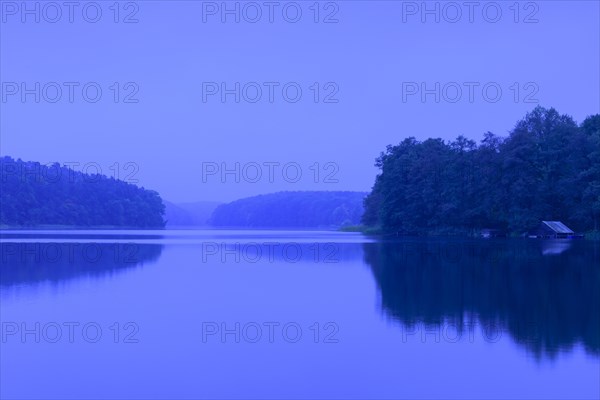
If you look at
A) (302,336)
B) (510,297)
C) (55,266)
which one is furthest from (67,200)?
(302,336)

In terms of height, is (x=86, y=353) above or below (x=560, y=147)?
below

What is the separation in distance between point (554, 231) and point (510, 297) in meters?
51.0

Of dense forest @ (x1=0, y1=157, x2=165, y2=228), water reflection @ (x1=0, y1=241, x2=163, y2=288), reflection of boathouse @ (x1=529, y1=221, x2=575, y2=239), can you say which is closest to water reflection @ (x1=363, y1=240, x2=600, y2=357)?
water reflection @ (x1=0, y1=241, x2=163, y2=288)

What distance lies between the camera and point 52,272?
27.1 m

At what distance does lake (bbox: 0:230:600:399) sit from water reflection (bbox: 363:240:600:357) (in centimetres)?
5

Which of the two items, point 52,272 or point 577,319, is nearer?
point 577,319

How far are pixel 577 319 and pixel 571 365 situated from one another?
457 cm

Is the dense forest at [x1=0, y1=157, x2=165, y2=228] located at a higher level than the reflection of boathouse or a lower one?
higher

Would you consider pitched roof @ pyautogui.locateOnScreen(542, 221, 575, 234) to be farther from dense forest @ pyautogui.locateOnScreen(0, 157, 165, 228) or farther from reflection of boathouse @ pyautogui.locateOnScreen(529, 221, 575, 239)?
dense forest @ pyautogui.locateOnScreen(0, 157, 165, 228)

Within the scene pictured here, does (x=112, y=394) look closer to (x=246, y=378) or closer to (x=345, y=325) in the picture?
(x=246, y=378)

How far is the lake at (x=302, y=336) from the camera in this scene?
9.73 m

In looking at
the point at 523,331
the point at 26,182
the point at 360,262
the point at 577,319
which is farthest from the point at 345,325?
the point at 26,182

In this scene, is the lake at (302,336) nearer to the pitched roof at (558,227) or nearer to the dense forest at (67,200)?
the pitched roof at (558,227)

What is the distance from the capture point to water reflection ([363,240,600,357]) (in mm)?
13422
